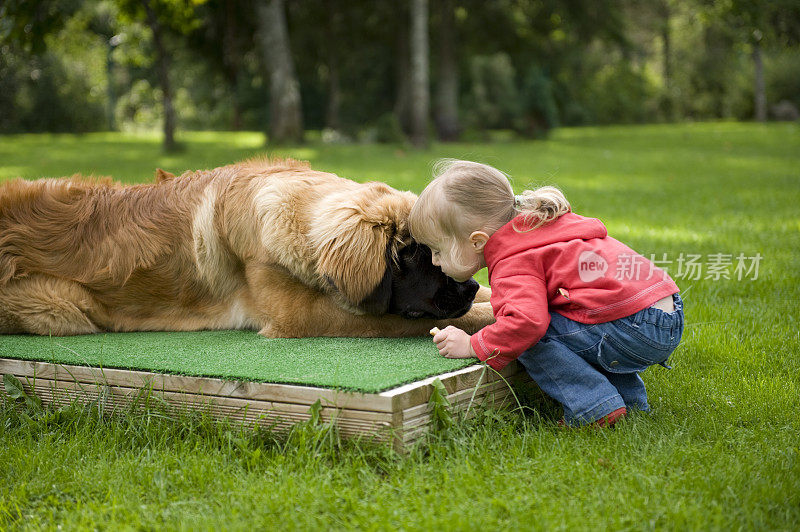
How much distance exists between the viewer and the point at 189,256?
391 cm

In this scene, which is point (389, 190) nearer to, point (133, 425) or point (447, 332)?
point (447, 332)

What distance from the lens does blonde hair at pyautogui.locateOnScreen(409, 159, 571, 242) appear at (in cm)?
311

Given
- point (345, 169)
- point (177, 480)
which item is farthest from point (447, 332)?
point (345, 169)

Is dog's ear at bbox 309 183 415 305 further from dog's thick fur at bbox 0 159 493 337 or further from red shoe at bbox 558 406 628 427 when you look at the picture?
red shoe at bbox 558 406 628 427

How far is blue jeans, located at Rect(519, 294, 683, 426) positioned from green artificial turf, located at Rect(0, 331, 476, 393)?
1.09 feet

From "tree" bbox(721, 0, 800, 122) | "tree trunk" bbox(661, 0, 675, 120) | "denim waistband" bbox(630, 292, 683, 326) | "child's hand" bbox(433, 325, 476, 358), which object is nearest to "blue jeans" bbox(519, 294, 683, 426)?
"denim waistband" bbox(630, 292, 683, 326)

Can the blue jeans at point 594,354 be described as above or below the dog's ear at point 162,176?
below

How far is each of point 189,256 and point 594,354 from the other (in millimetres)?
2164

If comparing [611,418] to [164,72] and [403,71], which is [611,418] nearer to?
[164,72]

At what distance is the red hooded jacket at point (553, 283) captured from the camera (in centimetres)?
295

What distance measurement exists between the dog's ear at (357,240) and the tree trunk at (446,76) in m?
18.8

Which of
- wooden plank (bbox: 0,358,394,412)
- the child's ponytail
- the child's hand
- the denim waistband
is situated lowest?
wooden plank (bbox: 0,358,394,412)

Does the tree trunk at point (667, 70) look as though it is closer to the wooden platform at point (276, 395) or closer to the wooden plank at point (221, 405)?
the wooden platform at point (276, 395)

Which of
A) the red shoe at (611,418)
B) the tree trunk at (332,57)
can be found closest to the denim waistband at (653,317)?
the red shoe at (611,418)
